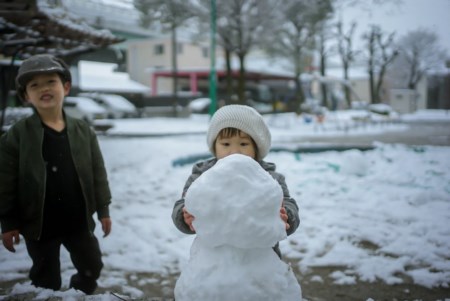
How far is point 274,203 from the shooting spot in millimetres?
1144

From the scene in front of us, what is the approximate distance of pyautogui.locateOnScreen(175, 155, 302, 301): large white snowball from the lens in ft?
3.67

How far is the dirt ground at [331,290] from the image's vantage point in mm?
2350

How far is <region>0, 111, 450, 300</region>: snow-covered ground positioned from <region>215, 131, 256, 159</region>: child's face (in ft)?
3.16

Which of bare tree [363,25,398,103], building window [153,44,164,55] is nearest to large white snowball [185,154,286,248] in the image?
bare tree [363,25,398,103]

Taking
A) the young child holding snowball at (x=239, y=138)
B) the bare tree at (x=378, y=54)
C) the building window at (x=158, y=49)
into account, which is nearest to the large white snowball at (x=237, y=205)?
the young child holding snowball at (x=239, y=138)

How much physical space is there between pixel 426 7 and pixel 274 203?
5.85ft

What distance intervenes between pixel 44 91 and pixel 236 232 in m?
1.29

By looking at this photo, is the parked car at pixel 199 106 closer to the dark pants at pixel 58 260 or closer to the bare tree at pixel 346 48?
the bare tree at pixel 346 48

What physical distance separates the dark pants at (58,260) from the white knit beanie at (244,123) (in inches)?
41.0

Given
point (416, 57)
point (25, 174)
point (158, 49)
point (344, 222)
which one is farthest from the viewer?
point (158, 49)

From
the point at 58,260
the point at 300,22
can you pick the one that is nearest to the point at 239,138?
the point at 58,260

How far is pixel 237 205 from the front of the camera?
43.6 inches

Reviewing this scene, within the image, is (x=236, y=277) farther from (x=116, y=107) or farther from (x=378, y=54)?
(x=116, y=107)

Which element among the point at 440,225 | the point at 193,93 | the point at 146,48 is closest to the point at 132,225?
the point at 440,225
